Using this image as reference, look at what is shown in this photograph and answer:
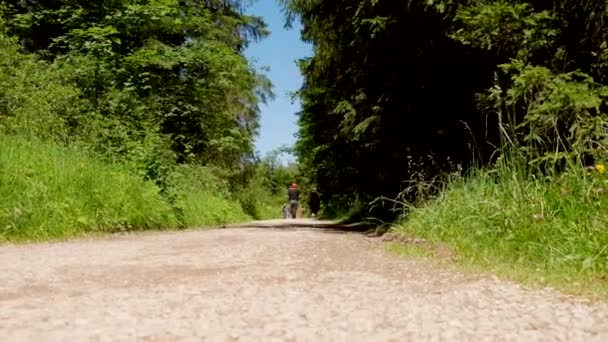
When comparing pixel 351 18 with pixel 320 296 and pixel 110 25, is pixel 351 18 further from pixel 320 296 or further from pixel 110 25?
pixel 320 296

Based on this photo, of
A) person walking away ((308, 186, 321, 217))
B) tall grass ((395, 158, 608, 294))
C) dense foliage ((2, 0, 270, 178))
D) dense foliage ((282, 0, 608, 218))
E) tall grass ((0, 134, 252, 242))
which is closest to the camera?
tall grass ((395, 158, 608, 294))

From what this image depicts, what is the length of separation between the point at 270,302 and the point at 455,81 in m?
7.21

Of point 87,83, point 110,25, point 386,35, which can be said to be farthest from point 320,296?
point 110,25

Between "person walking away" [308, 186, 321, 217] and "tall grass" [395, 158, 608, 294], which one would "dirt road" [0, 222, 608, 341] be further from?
"person walking away" [308, 186, 321, 217]

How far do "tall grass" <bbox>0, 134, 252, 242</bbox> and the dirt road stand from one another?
2173mm

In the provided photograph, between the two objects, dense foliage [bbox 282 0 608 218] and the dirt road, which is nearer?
the dirt road

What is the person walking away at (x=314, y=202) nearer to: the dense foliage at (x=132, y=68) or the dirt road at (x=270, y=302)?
the dense foliage at (x=132, y=68)

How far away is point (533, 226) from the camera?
5562 mm

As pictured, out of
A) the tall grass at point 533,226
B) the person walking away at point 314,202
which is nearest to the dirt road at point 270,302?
the tall grass at point 533,226

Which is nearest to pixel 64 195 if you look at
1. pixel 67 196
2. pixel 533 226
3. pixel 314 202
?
pixel 67 196

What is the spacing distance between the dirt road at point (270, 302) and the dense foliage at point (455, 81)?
8.20 feet

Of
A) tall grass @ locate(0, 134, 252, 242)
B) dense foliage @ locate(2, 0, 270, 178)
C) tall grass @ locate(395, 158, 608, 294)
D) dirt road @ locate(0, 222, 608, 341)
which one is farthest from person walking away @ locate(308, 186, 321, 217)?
dirt road @ locate(0, 222, 608, 341)

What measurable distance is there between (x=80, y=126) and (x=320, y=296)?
30.0 feet

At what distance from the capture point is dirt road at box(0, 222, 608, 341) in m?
3.15
